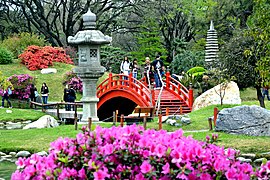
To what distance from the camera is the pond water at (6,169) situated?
1190 cm

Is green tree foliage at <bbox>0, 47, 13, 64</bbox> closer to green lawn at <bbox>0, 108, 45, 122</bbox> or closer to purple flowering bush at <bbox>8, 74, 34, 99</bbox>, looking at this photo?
purple flowering bush at <bbox>8, 74, 34, 99</bbox>

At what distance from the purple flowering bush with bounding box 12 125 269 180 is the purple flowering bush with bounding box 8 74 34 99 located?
87.4ft

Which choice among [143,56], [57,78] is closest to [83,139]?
[57,78]

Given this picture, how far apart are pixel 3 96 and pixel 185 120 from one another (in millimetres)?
13834

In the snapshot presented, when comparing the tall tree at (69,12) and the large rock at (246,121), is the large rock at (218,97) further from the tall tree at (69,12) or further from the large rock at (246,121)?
the tall tree at (69,12)

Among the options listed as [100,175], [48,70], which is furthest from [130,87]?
[100,175]

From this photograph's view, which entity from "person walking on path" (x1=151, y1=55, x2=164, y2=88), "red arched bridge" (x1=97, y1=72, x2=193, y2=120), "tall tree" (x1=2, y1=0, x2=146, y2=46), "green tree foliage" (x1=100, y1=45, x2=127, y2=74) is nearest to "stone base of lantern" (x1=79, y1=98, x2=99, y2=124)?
"red arched bridge" (x1=97, y1=72, x2=193, y2=120)

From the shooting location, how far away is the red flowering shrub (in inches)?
1421

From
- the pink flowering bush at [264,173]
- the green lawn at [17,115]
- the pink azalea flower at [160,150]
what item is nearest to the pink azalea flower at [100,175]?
the pink azalea flower at [160,150]

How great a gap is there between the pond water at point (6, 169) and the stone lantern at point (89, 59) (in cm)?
610

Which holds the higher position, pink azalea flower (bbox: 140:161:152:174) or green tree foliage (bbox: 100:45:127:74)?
green tree foliage (bbox: 100:45:127:74)

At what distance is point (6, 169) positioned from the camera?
1279 cm

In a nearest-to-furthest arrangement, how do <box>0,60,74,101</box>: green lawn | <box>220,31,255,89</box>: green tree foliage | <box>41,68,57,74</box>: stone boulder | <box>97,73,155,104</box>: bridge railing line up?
<box>220,31,255,89</box>: green tree foliage, <box>97,73,155,104</box>: bridge railing, <box>0,60,74,101</box>: green lawn, <box>41,68,57,74</box>: stone boulder

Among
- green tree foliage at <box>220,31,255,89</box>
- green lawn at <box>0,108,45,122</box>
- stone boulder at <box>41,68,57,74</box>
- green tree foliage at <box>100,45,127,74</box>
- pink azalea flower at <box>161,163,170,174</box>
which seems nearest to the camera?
pink azalea flower at <box>161,163,170,174</box>
